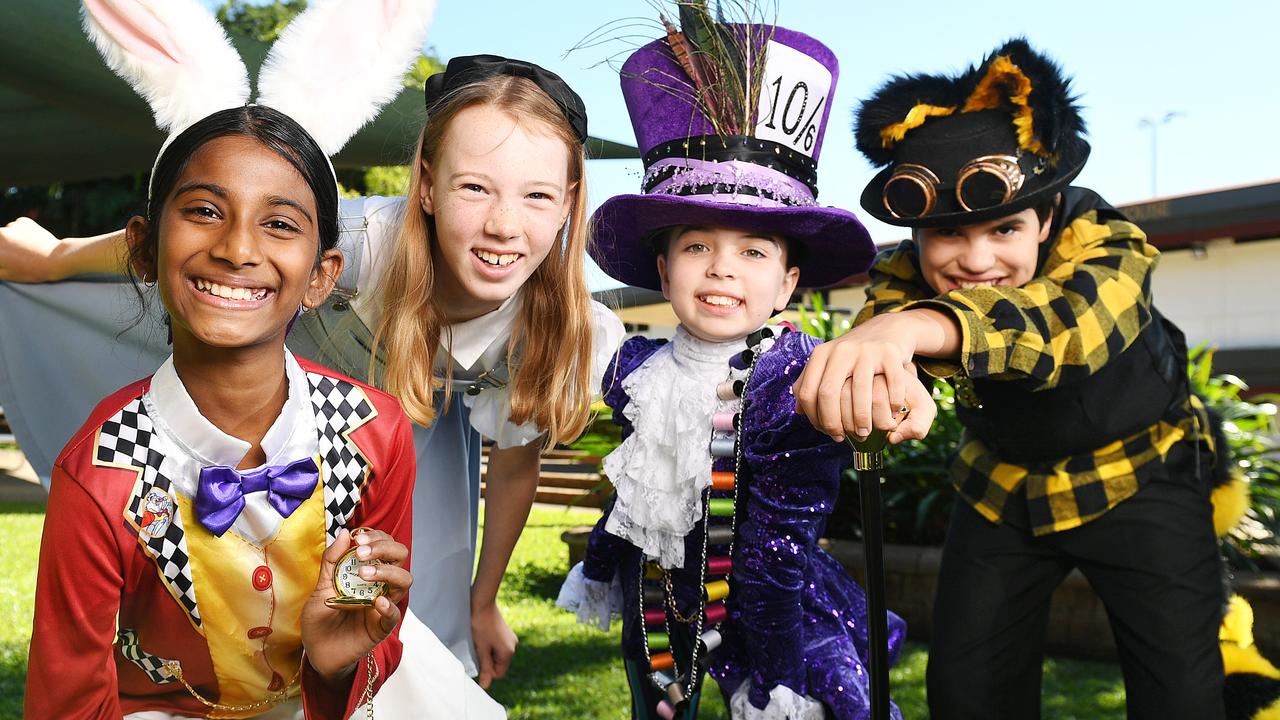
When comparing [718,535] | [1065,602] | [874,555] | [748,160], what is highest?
[748,160]

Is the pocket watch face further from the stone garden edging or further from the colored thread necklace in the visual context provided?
the stone garden edging

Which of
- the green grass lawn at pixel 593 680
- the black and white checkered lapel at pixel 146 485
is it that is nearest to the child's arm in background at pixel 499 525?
the black and white checkered lapel at pixel 146 485

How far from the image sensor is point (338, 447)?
1664mm

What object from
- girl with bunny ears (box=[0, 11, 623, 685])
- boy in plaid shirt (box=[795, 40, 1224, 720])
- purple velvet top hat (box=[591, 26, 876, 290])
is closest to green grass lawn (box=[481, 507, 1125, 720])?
girl with bunny ears (box=[0, 11, 623, 685])

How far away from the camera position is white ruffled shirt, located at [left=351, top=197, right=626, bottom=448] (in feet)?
7.55

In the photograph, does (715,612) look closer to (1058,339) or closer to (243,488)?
(1058,339)

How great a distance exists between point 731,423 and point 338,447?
818mm

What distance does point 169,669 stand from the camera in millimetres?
1646

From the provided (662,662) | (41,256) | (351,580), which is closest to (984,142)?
(662,662)

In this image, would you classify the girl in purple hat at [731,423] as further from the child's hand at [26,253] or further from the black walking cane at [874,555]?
the child's hand at [26,253]

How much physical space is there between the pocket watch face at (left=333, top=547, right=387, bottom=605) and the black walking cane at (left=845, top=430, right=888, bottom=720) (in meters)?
0.71

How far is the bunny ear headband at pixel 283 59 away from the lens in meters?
1.96

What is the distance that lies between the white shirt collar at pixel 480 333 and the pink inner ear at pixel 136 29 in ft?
2.58

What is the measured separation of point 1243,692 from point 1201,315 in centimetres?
1251
